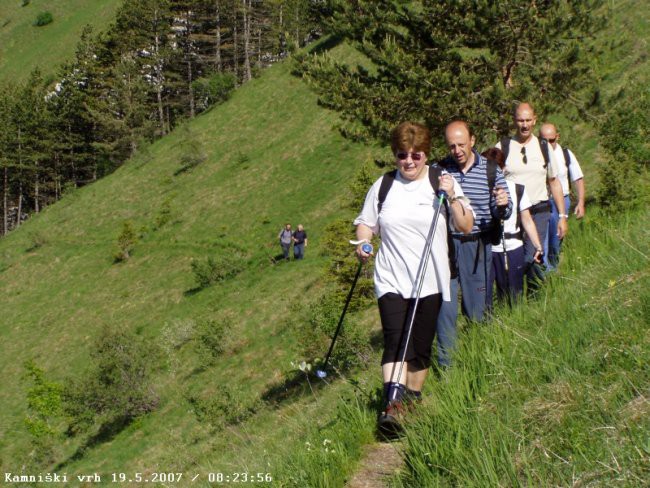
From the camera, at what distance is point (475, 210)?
17.1ft

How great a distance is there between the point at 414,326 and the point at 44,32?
102404mm

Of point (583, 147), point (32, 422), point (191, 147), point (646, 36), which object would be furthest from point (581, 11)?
point (191, 147)

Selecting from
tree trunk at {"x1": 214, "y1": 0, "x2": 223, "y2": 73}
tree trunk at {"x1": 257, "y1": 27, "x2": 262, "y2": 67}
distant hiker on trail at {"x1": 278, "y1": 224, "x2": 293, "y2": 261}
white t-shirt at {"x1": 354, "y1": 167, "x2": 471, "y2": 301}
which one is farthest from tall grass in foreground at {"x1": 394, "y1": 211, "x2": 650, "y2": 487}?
tree trunk at {"x1": 214, "y1": 0, "x2": 223, "y2": 73}

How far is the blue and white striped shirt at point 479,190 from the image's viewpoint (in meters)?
5.20

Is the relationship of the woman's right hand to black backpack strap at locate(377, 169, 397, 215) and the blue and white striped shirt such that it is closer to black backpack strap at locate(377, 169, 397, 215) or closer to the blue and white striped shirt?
black backpack strap at locate(377, 169, 397, 215)

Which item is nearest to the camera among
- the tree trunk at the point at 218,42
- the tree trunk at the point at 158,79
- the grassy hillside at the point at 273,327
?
the grassy hillside at the point at 273,327

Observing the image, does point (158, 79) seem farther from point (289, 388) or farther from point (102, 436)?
point (289, 388)

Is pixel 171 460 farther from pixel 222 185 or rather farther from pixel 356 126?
pixel 222 185

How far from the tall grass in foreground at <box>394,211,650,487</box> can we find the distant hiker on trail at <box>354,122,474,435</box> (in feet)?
0.89

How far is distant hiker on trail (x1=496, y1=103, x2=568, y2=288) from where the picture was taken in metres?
6.32

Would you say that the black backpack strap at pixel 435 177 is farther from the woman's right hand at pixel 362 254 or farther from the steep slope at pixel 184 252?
the steep slope at pixel 184 252

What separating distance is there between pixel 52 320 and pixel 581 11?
2884 cm

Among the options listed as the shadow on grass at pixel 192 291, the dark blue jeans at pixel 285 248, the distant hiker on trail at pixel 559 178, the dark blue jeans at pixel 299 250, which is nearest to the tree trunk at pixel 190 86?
the shadow on grass at pixel 192 291

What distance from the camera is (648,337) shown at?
309cm
